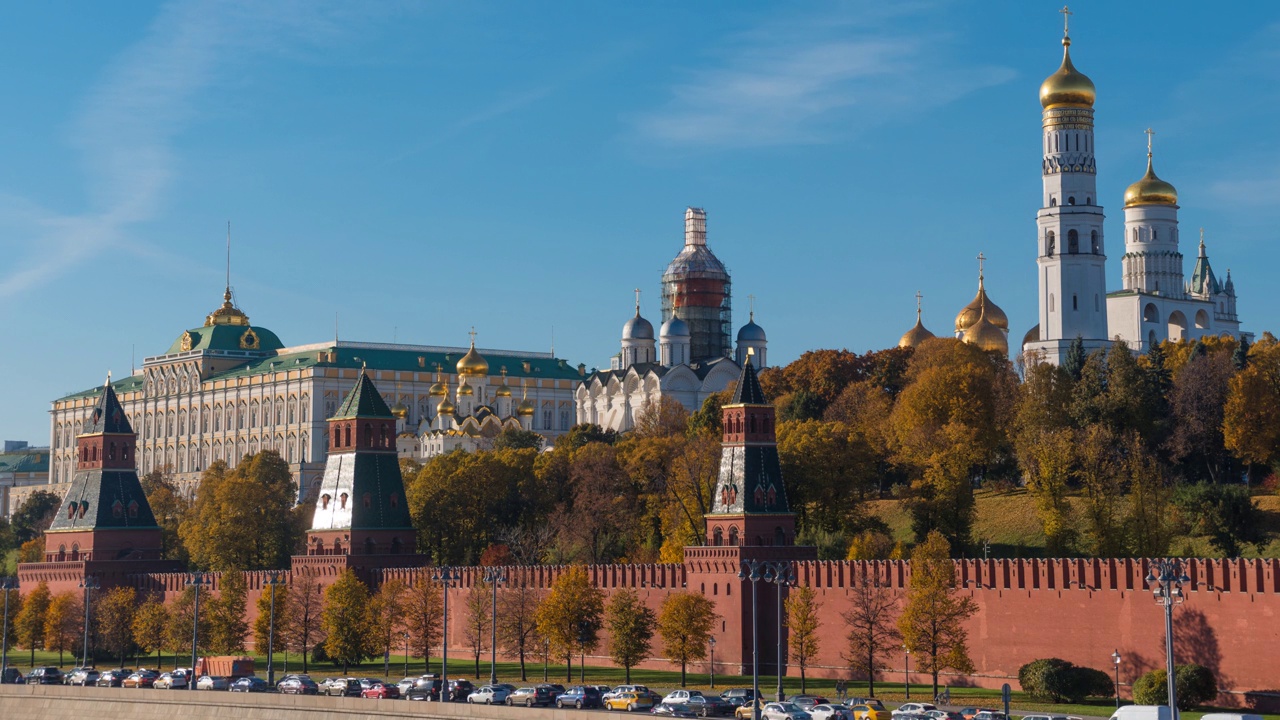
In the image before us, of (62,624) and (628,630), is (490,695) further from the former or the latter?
(62,624)

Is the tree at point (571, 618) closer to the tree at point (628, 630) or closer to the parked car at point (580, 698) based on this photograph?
the tree at point (628, 630)

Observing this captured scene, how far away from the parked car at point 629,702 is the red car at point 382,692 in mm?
9608

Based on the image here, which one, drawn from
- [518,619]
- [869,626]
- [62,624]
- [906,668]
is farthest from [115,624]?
[906,668]

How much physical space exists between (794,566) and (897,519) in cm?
2243

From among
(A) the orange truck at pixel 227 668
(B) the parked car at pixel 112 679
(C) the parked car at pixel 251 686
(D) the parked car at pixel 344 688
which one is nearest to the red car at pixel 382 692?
(D) the parked car at pixel 344 688

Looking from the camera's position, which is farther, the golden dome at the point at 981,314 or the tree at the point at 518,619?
the golden dome at the point at 981,314

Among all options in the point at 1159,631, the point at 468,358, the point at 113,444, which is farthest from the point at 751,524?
the point at 468,358

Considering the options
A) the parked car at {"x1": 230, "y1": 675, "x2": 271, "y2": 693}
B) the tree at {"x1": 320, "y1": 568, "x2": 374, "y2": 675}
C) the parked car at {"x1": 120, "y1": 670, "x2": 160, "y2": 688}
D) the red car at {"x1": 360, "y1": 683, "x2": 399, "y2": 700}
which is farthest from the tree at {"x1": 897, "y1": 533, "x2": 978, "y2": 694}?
the parked car at {"x1": 120, "y1": 670, "x2": 160, "y2": 688}

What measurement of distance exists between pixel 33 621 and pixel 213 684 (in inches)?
1203

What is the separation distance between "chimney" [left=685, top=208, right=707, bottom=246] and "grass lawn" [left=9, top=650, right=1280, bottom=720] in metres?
71.5

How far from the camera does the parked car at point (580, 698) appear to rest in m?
64.2

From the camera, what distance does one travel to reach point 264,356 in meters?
186

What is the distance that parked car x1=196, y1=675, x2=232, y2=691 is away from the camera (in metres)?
74.3

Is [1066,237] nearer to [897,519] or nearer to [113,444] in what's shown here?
[897,519]
